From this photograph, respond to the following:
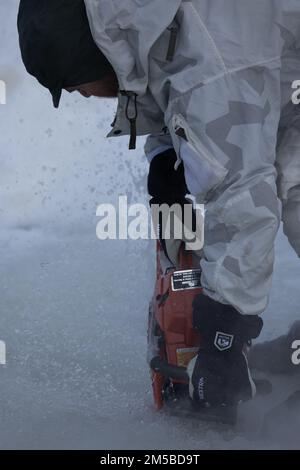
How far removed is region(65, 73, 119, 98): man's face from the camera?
5.73 feet

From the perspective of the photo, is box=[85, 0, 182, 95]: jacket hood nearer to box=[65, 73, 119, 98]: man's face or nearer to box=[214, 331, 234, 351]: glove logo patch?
box=[65, 73, 119, 98]: man's face

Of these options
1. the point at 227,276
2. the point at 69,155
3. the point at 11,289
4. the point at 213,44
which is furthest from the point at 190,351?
the point at 69,155

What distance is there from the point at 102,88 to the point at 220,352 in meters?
0.65

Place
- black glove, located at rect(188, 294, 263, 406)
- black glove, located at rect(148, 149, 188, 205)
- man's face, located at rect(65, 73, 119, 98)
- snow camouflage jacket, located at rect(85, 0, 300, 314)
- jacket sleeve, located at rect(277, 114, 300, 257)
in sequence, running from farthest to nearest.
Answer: black glove, located at rect(148, 149, 188, 205), jacket sleeve, located at rect(277, 114, 300, 257), man's face, located at rect(65, 73, 119, 98), black glove, located at rect(188, 294, 263, 406), snow camouflage jacket, located at rect(85, 0, 300, 314)

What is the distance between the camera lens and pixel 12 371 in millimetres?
2189

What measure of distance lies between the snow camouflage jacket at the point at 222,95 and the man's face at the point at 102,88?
5.1 inches

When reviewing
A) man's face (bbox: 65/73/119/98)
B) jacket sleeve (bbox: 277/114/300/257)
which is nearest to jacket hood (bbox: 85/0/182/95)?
man's face (bbox: 65/73/119/98)

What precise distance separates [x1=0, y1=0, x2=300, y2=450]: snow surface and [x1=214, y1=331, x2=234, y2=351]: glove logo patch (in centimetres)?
21

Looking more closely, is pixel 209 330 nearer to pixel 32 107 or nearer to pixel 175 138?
pixel 175 138

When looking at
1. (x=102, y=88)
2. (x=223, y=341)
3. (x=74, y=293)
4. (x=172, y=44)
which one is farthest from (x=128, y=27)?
(x=74, y=293)

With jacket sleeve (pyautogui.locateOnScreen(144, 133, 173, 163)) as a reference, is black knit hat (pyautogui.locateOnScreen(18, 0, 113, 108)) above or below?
above

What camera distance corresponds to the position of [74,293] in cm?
278

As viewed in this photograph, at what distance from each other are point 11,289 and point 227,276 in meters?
1.46

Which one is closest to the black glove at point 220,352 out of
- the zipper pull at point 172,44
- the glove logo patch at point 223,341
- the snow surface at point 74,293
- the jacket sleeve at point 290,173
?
the glove logo patch at point 223,341
